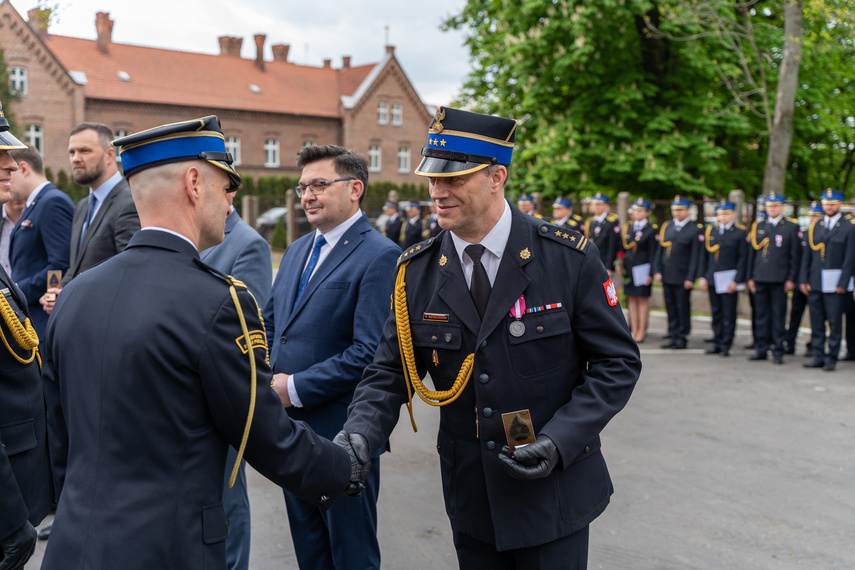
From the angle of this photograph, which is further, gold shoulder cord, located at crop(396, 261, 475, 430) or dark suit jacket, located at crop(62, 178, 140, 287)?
dark suit jacket, located at crop(62, 178, 140, 287)

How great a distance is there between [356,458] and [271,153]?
158ft

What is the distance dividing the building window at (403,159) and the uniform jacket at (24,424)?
49.3 m

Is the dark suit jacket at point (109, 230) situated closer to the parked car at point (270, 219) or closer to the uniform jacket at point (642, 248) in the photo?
the uniform jacket at point (642, 248)

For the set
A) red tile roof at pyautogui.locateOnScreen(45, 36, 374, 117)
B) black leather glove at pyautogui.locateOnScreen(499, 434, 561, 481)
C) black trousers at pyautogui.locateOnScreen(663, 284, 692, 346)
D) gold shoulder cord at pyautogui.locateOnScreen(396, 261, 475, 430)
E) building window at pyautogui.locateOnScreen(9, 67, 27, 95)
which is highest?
red tile roof at pyautogui.locateOnScreen(45, 36, 374, 117)

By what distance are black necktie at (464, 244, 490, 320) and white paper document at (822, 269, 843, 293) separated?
920cm

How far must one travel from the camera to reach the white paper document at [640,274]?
12.7 meters

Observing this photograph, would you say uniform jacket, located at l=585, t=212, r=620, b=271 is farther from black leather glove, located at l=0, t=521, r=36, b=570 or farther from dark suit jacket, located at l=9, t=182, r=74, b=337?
black leather glove, located at l=0, t=521, r=36, b=570

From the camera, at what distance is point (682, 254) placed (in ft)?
41.6

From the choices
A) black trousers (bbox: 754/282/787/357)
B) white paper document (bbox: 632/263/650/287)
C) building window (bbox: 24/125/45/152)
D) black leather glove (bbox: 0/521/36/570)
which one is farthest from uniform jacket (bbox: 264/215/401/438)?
building window (bbox: 24/125/45/152)

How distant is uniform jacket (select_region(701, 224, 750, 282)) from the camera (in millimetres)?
11781

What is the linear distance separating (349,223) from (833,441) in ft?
17.2

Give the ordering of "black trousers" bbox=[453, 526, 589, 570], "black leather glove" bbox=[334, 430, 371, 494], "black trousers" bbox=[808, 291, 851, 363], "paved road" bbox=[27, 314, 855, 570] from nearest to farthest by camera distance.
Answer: "black leather glove" bbox=[334, 430, 371, 494] → "black trousers" bbox=[453, 526, 589, 570] → "paved road" bbox=[27, 314, 855, 570] → "black trousers" bbox=[808, 291, 851, 363]

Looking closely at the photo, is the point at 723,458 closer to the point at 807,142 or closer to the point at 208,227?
Result: the point at 208,227

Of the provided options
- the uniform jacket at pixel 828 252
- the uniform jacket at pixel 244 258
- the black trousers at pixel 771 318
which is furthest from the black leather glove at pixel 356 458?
the uniform jacket at pixel 828 252
